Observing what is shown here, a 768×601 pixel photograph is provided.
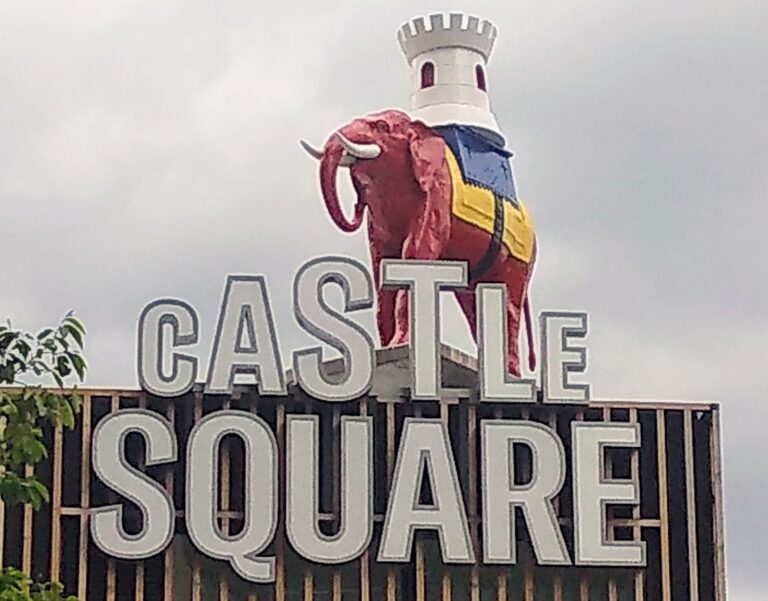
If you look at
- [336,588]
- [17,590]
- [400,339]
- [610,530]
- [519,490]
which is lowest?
[17,590]

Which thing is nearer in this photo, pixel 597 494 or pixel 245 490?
pixel 245 490

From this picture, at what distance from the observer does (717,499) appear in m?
39.2

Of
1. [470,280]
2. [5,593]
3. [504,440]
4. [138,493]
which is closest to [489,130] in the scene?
[470,280]

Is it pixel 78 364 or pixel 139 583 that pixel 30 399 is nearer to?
pixel 78 364

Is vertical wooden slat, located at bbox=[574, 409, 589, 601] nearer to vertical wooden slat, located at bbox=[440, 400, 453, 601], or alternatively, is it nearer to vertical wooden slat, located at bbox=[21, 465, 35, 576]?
vertical wooden slat, located at bbox=[440, 400, 453, 601]

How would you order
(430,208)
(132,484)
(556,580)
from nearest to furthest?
(132,484)
(556,580)
(430,208)

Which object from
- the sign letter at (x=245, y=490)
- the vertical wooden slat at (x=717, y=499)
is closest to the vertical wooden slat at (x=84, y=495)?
the sign letter at (x=245, y=490)

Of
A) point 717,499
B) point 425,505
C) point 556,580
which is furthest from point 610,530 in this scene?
point 425,505

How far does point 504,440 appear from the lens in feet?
126

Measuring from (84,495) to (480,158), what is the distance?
28.3ft

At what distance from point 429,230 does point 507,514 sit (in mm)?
4698

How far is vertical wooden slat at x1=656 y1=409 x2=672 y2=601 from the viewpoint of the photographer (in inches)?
1519

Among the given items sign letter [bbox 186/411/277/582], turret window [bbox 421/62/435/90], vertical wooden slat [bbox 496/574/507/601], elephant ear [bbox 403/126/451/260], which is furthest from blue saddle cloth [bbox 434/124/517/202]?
vertical wooden slat [bbox 496/574/507/601]

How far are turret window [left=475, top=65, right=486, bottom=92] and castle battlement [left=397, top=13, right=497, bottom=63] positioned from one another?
28cm
